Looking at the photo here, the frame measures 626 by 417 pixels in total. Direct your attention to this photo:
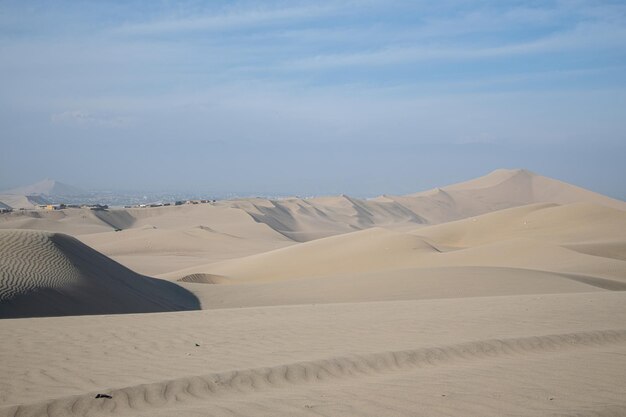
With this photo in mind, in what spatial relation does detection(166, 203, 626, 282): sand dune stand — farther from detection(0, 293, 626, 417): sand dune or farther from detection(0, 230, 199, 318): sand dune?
detection(0, 293, 626, 417): sand dune

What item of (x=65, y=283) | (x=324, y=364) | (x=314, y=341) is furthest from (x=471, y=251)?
(x=324, y=364)

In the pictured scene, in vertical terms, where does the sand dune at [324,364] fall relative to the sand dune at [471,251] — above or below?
above

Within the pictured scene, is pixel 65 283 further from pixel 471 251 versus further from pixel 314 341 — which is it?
pixel 471 251

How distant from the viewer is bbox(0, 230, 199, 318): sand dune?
1442 cm

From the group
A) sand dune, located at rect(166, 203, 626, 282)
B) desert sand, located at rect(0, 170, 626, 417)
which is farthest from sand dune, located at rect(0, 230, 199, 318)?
sand dune, located at rect(166, 203, 626, 282)

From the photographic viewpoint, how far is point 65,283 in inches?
643

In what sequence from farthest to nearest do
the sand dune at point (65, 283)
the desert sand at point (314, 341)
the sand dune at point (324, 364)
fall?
the sand dune at point (65, 283) < the desert sand at point (314, 341) < the sand dune at point (324, 364)

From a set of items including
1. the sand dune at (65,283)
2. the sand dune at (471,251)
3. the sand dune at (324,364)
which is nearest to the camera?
the sand dune at (324,364)

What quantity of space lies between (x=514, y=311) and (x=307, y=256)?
23.2 metres

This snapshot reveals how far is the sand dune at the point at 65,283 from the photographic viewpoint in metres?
14.4

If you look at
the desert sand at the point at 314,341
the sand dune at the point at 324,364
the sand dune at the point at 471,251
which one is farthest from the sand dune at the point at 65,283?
the sand dune at the point at 471,251

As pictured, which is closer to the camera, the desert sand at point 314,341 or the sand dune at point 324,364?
the sand dune at point 324,364

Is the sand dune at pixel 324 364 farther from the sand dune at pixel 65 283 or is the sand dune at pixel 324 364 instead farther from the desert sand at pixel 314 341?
the sand dune at pixel 65 283

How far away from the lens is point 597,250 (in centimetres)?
3216
